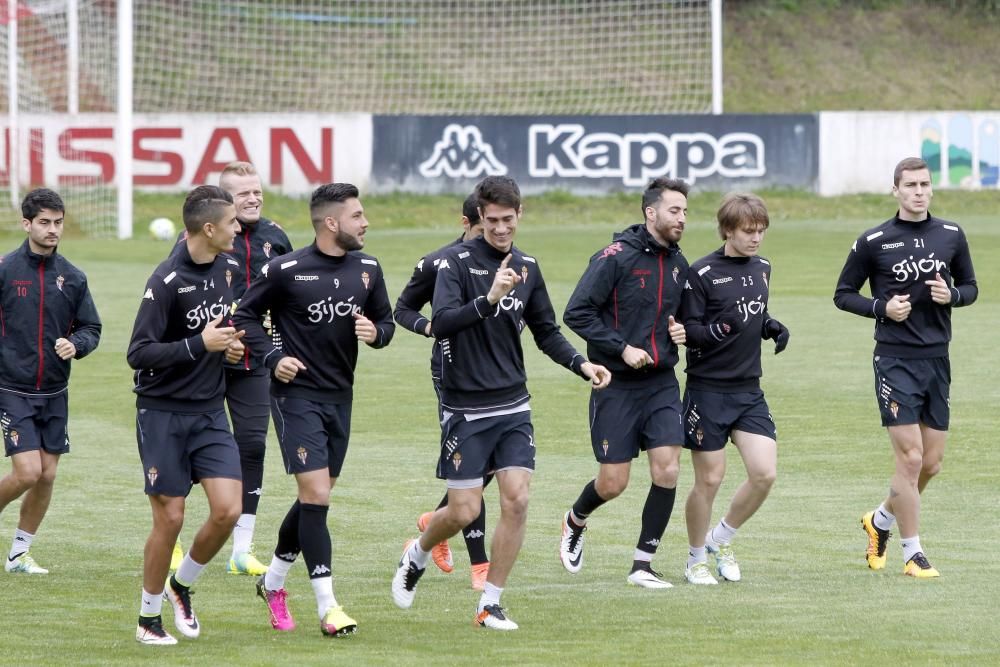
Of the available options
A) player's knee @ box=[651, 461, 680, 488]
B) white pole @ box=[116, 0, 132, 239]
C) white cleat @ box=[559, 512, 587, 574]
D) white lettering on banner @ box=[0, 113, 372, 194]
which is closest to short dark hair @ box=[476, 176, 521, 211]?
player's knee @ box=[651, 461, 680, 488]

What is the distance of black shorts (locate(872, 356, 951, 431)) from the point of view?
9305 mm

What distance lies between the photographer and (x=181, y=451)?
7.81 m

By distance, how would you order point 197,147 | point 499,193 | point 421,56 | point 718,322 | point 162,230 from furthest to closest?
point 421,56, point 197,147, point 162,230, point 718,322, point 499,193

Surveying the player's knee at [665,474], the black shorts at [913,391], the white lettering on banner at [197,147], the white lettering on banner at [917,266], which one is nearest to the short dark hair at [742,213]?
the white lettering on banner at [917,266]

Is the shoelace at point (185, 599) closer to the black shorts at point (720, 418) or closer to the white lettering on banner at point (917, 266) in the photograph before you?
the black shorts at point (720, 418)

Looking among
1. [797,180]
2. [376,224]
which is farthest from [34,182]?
[797,180]

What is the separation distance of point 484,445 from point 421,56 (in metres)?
31.6

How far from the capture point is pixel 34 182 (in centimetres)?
3200

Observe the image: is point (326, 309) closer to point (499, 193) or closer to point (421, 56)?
point (499, 193)

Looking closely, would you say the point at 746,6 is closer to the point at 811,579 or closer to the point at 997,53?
Answer: the point at 997,53

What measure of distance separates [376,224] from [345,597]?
24443 millimetres

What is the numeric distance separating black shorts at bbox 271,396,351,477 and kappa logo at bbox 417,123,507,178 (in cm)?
Answer: 2478

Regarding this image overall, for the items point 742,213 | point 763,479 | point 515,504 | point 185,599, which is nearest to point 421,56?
point 742,213

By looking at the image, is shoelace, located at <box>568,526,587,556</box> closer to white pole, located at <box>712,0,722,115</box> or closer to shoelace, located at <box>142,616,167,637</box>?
shoelace, located at <box>142,616,167,637</box>
